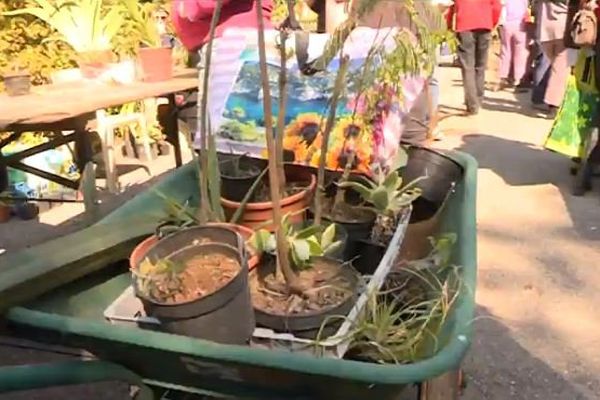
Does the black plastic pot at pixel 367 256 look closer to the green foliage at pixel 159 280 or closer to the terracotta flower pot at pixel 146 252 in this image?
the terracotta flower pot at pixel 146 252

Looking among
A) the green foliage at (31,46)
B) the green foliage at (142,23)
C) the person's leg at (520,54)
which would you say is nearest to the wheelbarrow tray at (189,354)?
the green foliage at (142,23)

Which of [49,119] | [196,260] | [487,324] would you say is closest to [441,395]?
[196,260]

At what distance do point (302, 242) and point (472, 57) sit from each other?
6882 millimetres

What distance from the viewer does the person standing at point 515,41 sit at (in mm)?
9539

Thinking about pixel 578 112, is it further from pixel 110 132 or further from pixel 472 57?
pixel 110 132

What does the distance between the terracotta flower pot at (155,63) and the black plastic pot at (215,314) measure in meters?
2.66

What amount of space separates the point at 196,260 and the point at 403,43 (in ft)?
3.19

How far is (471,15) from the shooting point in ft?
27.3

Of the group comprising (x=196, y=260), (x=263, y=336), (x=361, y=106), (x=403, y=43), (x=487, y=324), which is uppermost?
(x=403, y=43)

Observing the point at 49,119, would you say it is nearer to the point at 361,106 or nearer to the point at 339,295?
the point at 361,106

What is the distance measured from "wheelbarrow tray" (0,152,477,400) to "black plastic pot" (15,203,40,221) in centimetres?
329

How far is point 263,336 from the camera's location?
1725 millimetres

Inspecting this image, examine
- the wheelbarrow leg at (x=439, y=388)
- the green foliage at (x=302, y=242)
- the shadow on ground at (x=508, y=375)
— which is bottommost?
the shadow on ground at (x=508, y=375)

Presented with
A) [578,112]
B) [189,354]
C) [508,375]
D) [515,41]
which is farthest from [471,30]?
[189,354]
